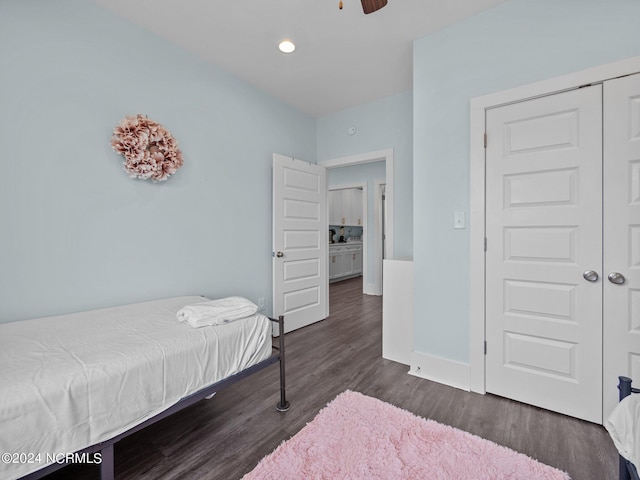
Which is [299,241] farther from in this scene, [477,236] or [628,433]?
[628,433]

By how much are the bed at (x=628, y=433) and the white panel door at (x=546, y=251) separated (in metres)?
0.94

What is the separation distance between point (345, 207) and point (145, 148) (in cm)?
552

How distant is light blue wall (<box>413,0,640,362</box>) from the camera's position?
70.1 inches

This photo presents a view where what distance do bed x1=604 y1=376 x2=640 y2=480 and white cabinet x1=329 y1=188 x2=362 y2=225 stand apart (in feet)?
19.9

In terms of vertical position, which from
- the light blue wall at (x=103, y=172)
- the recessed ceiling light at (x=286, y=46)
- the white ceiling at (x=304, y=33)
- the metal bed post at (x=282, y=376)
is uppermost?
the white ceiling at (x=304, y=33)

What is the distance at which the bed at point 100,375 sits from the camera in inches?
39.4

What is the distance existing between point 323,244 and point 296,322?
3.58 ft

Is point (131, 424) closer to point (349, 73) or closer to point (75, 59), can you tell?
point (75, 59)

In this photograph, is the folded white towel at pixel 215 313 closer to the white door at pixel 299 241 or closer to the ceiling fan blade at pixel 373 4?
the white door at pixel 299 241

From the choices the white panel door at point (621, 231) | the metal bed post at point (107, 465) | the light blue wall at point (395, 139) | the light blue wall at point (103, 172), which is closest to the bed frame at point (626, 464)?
the white panel door at point (621, 231)

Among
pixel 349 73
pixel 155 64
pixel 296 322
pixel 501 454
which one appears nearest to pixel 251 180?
pixel 155 64

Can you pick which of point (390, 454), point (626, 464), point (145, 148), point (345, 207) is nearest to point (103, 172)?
point (145, 148)

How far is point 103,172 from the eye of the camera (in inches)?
81.7

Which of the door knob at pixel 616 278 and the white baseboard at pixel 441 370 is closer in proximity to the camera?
the door knob at pixel 616 278
